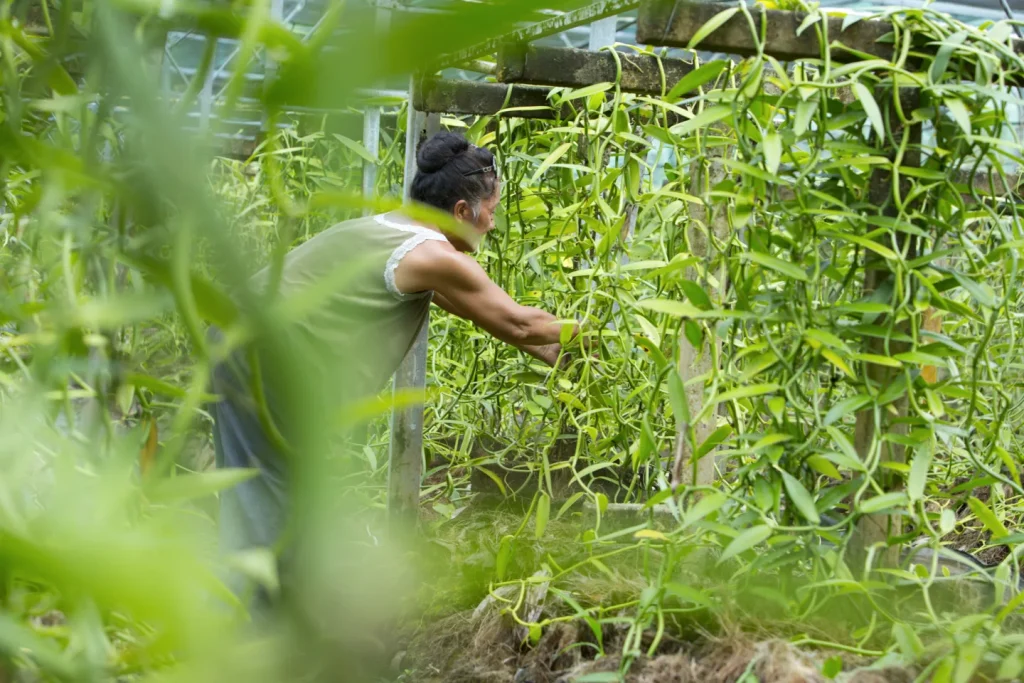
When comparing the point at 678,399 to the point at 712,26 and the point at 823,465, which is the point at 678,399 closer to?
the point at 823,465

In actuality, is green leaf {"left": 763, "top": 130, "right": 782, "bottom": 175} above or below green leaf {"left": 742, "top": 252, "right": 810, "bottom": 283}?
above

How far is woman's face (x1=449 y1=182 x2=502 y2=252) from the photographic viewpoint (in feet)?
6.24

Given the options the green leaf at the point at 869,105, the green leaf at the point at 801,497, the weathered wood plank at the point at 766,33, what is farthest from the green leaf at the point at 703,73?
the green leaf at the point at 801,497

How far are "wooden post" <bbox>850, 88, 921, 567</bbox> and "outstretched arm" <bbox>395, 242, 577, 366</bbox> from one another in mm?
706

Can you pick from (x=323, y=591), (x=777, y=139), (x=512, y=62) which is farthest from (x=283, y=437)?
(x=512, y=62)

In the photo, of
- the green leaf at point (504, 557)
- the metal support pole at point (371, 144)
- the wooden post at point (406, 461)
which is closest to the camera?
the green leaf at point (504, 557)

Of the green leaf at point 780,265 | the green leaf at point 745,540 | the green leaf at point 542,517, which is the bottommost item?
the green leaf at point 542,517

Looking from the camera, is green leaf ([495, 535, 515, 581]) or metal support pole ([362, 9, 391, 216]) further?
metal support pole ([362, 9, 391, 216])

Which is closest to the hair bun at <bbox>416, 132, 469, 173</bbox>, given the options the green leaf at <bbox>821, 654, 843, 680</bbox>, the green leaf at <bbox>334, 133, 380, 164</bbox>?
the green leaf at <bbox>334, 133, 380, 164</bbox>

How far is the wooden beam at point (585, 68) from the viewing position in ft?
5.31

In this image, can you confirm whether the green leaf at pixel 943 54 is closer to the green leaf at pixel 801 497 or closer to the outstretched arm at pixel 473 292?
the green leaf at pixel 801 497

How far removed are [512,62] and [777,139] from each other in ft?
2.32

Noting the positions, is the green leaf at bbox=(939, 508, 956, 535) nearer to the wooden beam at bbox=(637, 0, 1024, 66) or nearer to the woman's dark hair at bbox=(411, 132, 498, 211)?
the wooden beam at bbox=(637, 0, 1024, 66)

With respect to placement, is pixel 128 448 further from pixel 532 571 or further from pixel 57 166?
pixel 532 571
